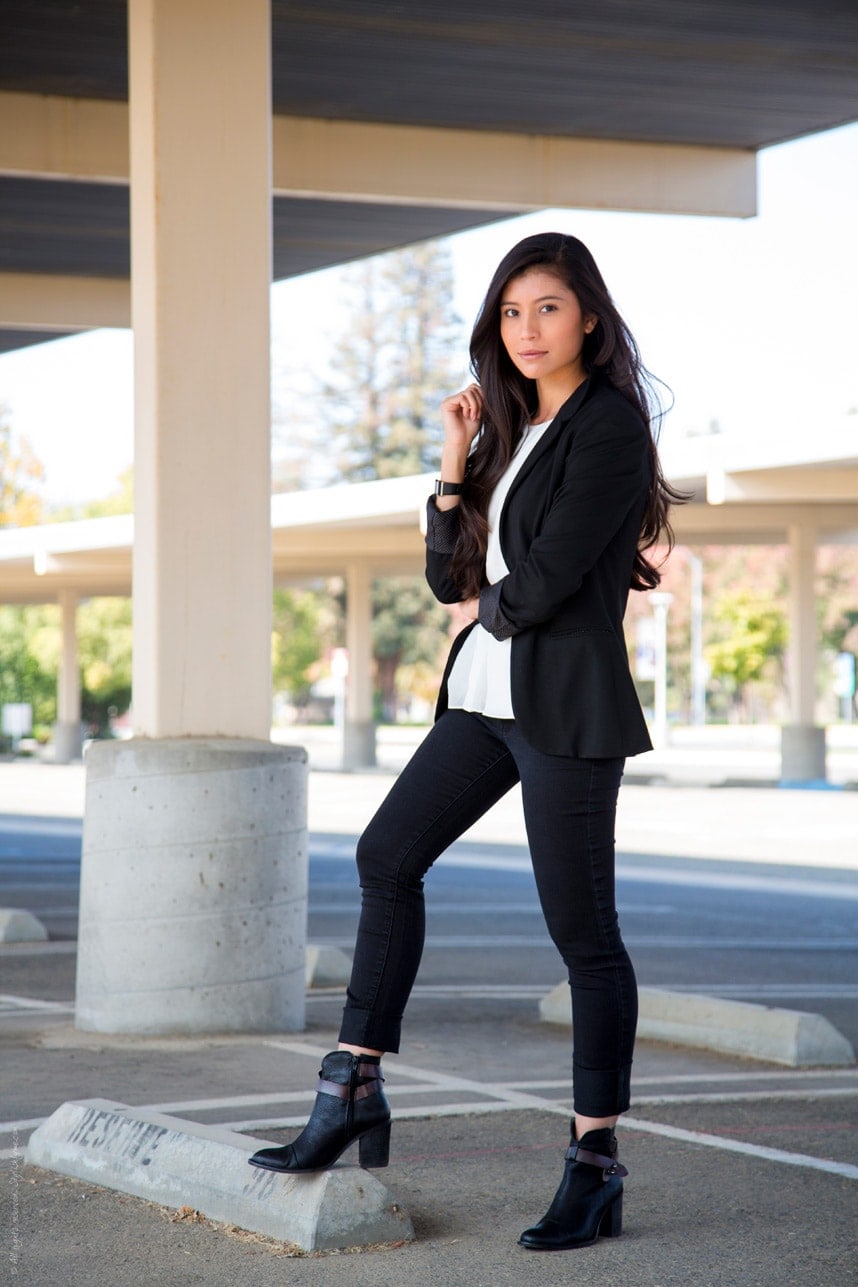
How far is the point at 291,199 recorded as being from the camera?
12641 mm

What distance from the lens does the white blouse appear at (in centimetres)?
382

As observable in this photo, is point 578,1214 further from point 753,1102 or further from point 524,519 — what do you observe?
point 753,1102

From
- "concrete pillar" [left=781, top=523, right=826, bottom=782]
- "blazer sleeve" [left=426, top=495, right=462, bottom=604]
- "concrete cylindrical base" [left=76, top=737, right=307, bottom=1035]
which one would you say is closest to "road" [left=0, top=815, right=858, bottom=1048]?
"concrete cylindrical base" [left=76, top=737, right=307, bottom=1035]

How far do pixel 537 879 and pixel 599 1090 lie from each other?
47cm

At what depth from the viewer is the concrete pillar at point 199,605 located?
648 centimetres

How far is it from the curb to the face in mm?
3462

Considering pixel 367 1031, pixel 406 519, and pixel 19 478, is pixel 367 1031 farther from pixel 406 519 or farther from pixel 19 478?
pixel 19 478

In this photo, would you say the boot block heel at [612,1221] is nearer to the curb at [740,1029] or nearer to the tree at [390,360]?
the curb at [740,1029]

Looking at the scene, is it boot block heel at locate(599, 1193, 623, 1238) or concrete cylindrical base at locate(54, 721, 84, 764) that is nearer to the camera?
boot block heel at locate(599, 1193, 623, 1238)

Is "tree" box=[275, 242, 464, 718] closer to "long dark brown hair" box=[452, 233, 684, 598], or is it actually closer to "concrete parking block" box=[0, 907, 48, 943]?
"concrete parking block" box=[0, 907, 48, 943]

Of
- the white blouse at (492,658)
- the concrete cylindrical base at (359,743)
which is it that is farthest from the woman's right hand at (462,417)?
the concrete cylindrical base at (359,743)

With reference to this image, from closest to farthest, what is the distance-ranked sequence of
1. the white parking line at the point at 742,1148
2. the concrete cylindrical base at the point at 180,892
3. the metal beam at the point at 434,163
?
the white parking line at the point at 742,1148
the concrete cylindrical base at the point at 180,892
the metal beam at the point at 434,163

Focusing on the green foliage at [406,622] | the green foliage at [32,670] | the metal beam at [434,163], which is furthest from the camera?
the green foliage at [406,622]

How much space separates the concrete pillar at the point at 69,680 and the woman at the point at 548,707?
149 feet
